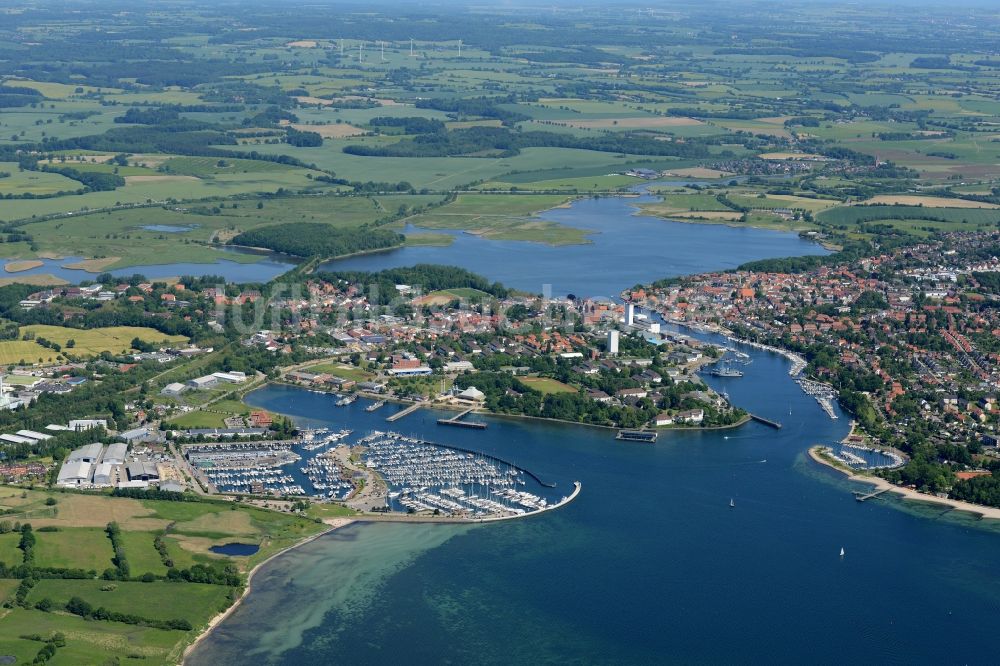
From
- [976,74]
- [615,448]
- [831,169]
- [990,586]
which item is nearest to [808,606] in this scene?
[990,586]

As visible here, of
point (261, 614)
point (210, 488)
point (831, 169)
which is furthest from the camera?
point (831, 169)

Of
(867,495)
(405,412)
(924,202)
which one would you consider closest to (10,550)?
(405,412)

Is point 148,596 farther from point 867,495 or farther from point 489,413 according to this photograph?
point 867,495

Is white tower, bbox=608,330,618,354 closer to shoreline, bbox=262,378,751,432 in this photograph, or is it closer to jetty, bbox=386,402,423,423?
shoreline, bbox=262,378,751,432

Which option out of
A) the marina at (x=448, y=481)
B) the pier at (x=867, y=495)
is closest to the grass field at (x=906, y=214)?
the pier at (x=867, y=495)

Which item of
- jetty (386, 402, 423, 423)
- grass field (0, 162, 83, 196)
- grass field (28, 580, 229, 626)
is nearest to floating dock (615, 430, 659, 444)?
jetty (386, 402, 423, 423)

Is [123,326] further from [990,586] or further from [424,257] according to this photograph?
[990,586]
